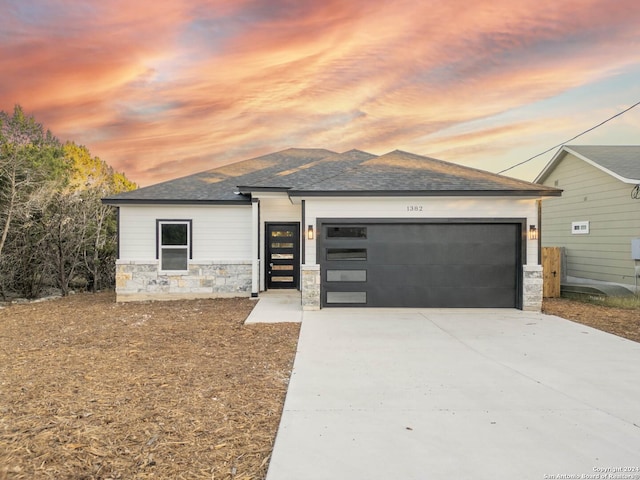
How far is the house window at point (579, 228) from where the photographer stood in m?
12.0

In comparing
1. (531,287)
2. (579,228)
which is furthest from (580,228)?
(531,287)

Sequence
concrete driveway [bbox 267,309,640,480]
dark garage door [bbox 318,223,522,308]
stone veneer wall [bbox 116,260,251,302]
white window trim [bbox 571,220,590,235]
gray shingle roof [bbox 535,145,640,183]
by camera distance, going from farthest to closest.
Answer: white window trim [bbox 571,220,590,235]
gray shingle roof [bbox 535,145,640,183]
stone veneer wall [bbox 116,260,251,302]
dark garage door [bbox 318,223,522,308]
concrete driveway [bbox 267,309,640,480]

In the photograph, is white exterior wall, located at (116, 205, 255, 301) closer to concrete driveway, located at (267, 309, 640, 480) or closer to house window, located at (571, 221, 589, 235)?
concrete driveway, located at (267, 309, 640, 480)

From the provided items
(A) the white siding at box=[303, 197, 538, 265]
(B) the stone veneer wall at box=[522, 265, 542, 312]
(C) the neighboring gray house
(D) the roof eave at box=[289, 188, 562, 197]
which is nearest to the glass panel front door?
(A) the white siding at box=[303, 197, 538, 265]

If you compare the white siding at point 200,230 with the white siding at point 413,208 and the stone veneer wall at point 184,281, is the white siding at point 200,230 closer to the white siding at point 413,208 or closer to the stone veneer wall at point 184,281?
the stone veneer wall at point 184,281

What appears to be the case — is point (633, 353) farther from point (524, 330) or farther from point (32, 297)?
point (32, 297)

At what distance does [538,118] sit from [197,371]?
14791 millimetres

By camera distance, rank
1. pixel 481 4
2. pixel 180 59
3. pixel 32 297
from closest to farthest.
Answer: pixel 481 4
pixel 180 59
pixel 32 297

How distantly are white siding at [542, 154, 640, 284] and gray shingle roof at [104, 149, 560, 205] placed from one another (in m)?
4.26

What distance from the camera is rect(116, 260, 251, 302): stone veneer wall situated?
33.7 feet

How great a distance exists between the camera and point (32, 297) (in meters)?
11.5

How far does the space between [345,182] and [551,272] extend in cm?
724

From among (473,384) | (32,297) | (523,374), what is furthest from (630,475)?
(32,297)

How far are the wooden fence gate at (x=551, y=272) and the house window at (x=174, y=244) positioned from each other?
1084 centimetres
